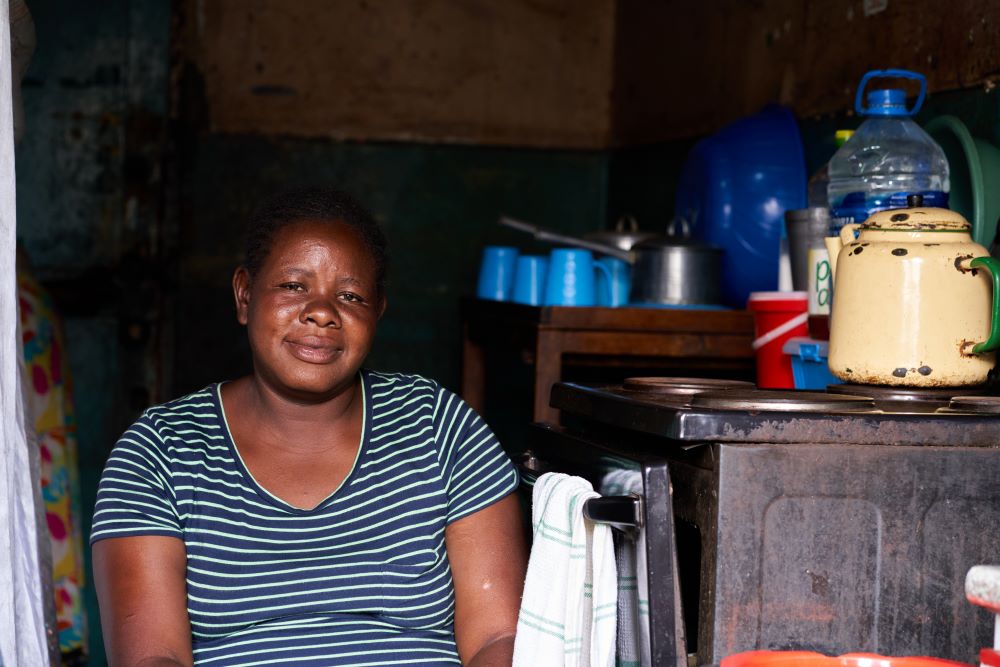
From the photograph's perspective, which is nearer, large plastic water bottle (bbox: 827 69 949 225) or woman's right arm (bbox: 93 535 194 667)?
woman's right arm (bbox: 93 535 194 667)

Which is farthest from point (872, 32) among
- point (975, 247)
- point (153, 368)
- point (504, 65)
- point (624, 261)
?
point (153, 368)

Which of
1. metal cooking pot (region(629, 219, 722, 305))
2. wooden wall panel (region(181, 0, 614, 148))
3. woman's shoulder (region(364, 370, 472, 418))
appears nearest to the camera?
woman's shoulder (region(364, 370, 472, 418))

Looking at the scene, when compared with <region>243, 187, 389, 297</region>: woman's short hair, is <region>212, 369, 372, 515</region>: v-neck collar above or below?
below

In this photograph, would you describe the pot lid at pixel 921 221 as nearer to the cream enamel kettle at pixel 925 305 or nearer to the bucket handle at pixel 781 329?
the cream enamel kettle at pixel 925 305

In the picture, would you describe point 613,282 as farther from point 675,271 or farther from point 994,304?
point 994,304

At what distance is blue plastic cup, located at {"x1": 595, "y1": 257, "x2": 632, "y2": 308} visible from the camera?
10.8ft

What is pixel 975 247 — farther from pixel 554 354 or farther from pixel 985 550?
pixel 554 354

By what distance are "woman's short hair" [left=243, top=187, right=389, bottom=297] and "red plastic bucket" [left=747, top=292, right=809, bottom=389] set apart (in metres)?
0.78

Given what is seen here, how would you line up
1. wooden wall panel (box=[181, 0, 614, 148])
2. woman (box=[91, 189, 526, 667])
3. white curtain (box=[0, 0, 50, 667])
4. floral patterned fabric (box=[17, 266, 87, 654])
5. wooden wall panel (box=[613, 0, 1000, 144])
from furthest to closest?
wooden wall panel (box=[181, 0, 614, 148]) < floral patterned fabric (box=[17, 266, 87, 654]) < wooden wall panel (box=[613, 0, 1000, 144]) < woman (box=[91, 189, 526, 667]) < white curtain (box=[0, 0, 50, 667])

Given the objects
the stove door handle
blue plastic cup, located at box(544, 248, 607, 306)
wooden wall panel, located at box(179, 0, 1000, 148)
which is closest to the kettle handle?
the stove door handle

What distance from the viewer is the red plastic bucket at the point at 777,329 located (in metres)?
2.39

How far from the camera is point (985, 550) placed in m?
1.53

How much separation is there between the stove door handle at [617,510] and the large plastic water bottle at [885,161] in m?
0.81

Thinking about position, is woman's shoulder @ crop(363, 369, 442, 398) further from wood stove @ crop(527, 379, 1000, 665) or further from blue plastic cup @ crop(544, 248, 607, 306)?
blue plastic cup @ crop(544, 248, 607, 306)
